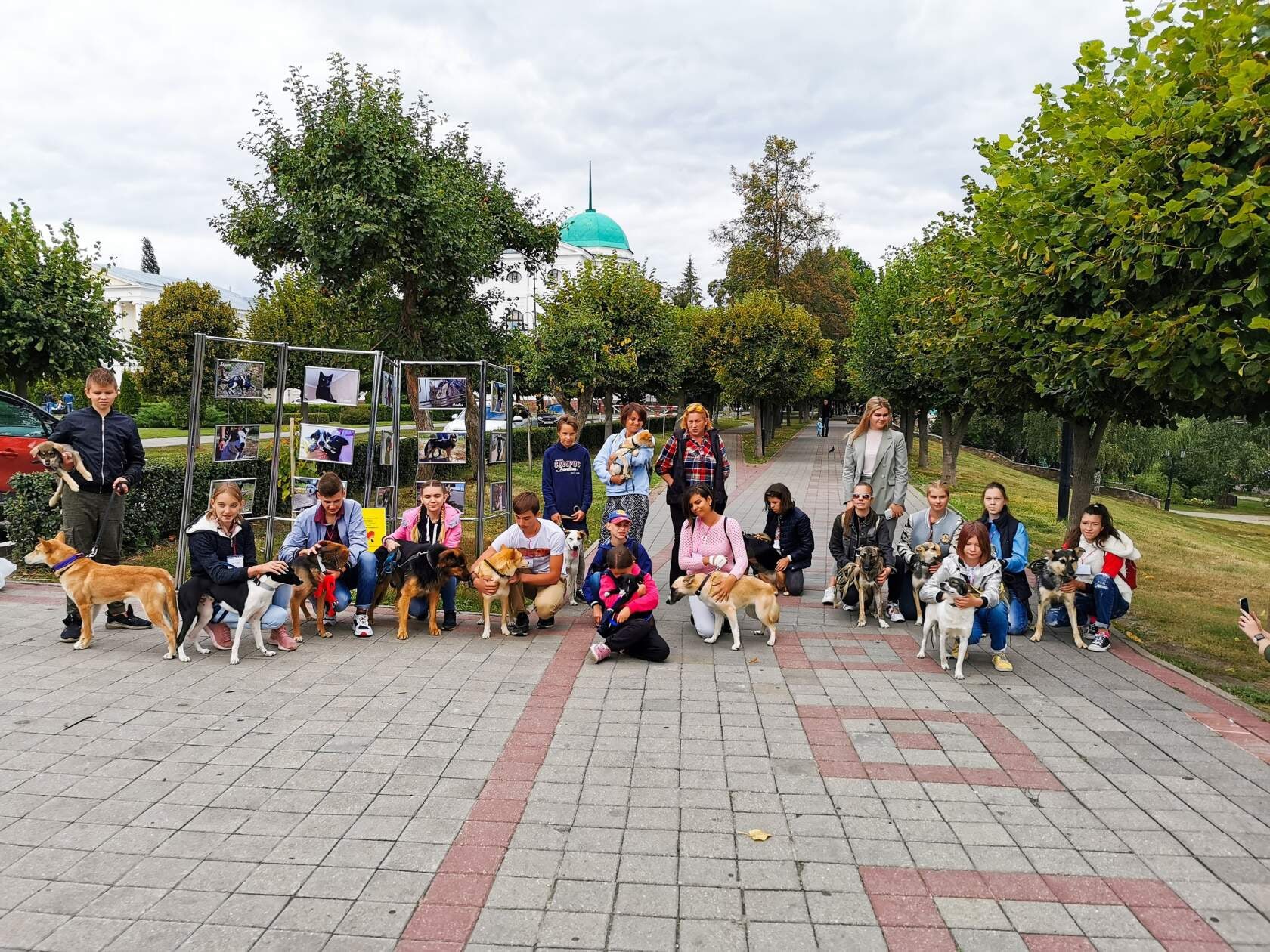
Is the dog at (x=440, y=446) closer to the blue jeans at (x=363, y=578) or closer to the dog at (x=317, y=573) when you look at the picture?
the blue jeans at (x=363, y=578)

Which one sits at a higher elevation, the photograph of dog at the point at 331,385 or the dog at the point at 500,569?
the photograph of dog at the point at 331,385

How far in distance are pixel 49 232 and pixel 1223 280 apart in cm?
1654

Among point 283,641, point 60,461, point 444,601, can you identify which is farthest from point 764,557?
point 60,461

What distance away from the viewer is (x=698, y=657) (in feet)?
21.4

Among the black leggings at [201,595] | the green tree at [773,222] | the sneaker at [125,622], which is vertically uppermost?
the green tree at [773,222]

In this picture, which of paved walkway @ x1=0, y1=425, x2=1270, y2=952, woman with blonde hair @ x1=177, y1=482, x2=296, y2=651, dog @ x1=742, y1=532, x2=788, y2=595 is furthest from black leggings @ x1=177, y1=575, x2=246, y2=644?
dog @ x1=742, y1=532, x2=788, y2=595

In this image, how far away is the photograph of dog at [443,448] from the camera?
9.16 m

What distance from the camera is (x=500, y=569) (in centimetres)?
678

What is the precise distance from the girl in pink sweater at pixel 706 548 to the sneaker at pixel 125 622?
4643 mm

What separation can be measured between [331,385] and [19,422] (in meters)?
5.08

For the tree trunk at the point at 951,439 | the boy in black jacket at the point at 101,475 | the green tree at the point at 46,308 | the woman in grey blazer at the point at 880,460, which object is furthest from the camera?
the tree trunk at the point at 951,439

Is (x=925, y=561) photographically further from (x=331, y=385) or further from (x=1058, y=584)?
(x=331, y=385)

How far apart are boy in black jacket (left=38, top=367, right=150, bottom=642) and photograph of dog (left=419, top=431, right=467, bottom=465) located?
2.93 m

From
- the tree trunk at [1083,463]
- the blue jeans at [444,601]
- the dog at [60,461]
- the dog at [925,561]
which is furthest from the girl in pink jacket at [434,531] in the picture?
the tree trunk at [1083,463]
